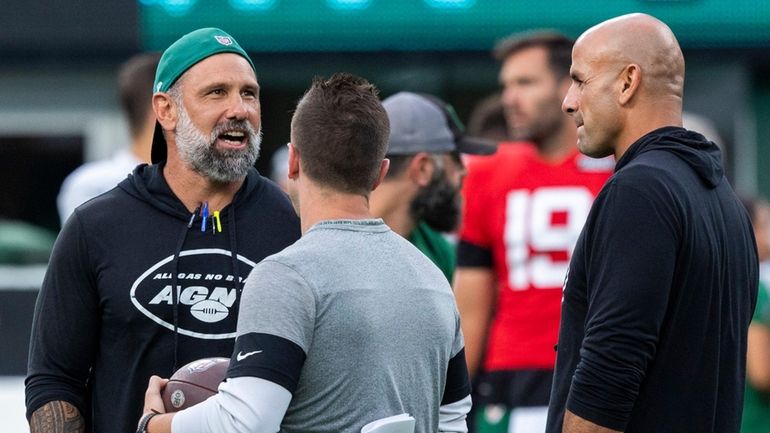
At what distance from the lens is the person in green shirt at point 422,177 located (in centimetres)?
513

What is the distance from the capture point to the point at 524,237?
596cm

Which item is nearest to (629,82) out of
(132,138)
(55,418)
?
(55,418)

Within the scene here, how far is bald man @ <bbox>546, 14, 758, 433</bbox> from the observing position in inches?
132

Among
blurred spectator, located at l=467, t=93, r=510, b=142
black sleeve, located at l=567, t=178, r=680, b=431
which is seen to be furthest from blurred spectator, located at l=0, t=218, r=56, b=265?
black sleeve, located at l=567, t=178, r=680, b=431

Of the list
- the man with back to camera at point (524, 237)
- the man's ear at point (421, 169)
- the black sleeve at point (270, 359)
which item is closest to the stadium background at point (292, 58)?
the man with back to camera at point (524, 237)

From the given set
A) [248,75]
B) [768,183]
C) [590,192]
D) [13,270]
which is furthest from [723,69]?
[248,75]

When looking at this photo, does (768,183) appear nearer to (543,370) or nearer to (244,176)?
(543,370)

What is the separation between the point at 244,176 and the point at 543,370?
251 centimetres

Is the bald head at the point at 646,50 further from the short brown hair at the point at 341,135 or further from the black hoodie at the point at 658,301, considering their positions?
the short brown hair at the point at 341,135

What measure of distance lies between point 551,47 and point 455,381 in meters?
3.11

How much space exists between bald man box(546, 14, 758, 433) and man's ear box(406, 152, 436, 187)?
1528 millimetres

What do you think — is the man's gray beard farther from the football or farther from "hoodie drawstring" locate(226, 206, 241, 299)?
the football

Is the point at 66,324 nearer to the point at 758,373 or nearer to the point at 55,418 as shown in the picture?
the point at 55,418

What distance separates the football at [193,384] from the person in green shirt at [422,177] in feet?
5.84
